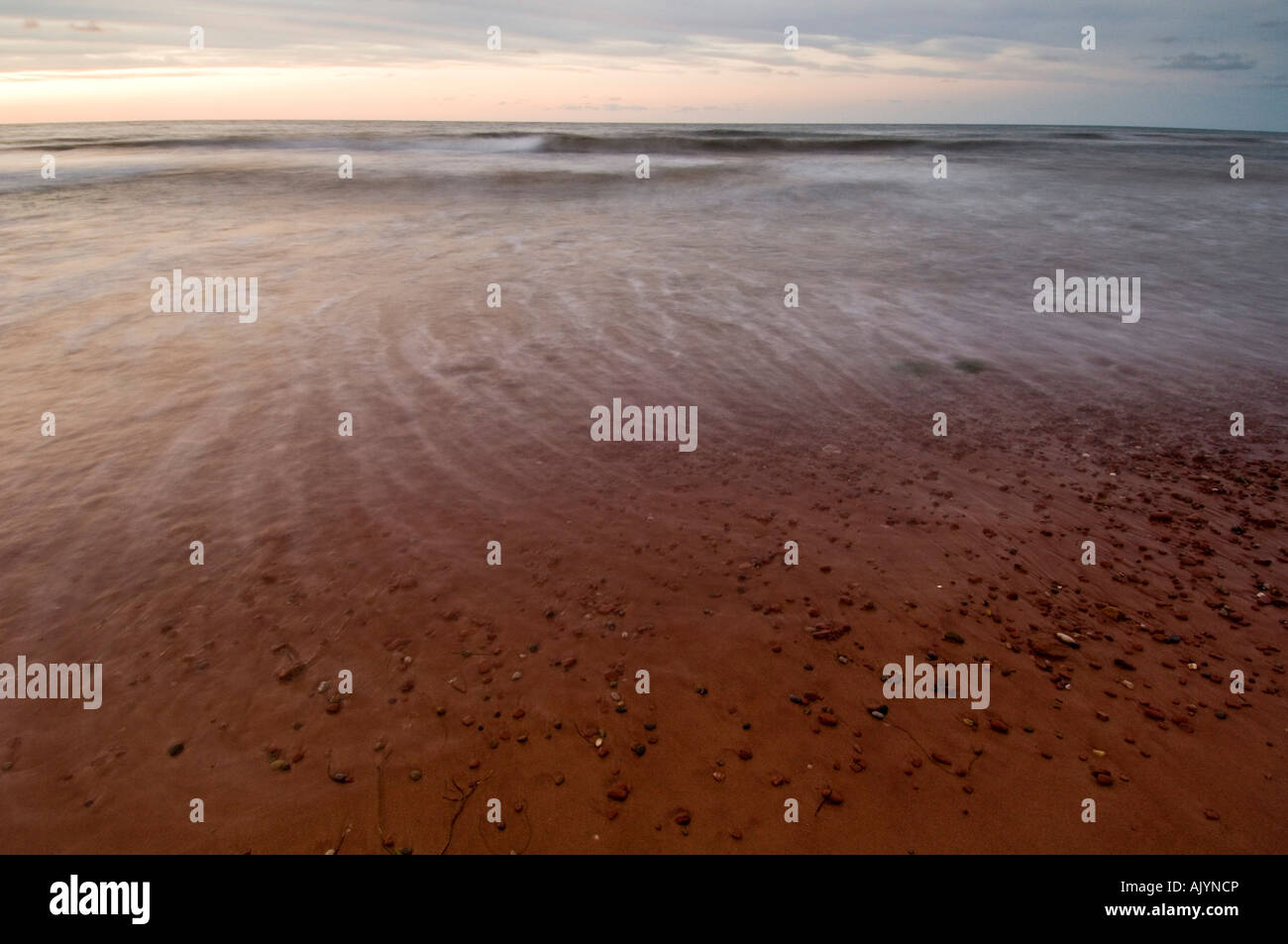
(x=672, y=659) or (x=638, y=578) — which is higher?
(x=638, y=578)

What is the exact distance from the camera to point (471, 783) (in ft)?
12.1

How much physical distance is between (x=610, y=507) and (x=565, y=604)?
132 cm

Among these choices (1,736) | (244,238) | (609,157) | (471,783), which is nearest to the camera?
(471,783)

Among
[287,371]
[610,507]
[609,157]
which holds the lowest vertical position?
[610,507]

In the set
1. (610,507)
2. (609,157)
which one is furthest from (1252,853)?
(609,157)

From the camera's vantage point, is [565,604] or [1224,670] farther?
[565,604]

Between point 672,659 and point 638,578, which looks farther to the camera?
point 638,578

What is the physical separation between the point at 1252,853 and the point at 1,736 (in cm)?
671

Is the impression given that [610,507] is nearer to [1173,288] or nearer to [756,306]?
[756,306]

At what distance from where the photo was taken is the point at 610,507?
20.1 feet

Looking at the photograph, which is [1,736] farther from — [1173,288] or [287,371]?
[1173,288]

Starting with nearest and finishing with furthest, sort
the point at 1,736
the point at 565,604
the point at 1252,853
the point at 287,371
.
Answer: the point at 1252,853 → the point at 1,736 → the point at 565,604 → the point at 287,371

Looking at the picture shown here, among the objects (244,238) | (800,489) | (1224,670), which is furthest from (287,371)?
(244,238)

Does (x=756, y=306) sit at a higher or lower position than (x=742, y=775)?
higher
